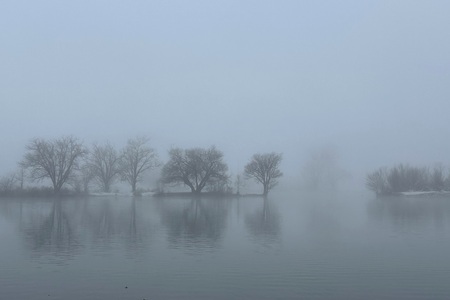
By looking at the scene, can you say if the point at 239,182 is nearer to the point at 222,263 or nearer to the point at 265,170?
the point at 265,170

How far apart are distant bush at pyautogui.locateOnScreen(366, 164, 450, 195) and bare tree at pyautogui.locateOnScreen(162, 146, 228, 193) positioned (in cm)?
2558

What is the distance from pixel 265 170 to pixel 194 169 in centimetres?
1202

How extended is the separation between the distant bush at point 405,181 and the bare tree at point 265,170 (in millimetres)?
16364

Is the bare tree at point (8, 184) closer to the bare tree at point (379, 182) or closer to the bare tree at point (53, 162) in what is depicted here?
the bare tree at point (53, 162)

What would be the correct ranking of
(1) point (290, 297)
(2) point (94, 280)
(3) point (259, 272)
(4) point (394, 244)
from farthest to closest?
(4) point (394, 244) < (3) point (259, 272) < (2) point (94, 280) < (1) point (290, 297)

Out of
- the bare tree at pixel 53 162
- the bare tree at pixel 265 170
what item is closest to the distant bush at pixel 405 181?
the bare tree at pixel 265 170

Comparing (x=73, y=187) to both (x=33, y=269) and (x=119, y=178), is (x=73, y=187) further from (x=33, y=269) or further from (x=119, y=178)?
(x=33, y=269)

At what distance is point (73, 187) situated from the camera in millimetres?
71812

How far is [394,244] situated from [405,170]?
6839 centimetres

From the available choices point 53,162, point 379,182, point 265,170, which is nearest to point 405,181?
point 379,182

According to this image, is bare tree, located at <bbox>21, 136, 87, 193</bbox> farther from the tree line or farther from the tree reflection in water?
the tree reflection in water

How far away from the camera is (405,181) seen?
82.0m

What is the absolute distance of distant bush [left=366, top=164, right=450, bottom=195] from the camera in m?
82.0

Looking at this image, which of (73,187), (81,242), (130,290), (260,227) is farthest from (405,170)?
(130,290)
